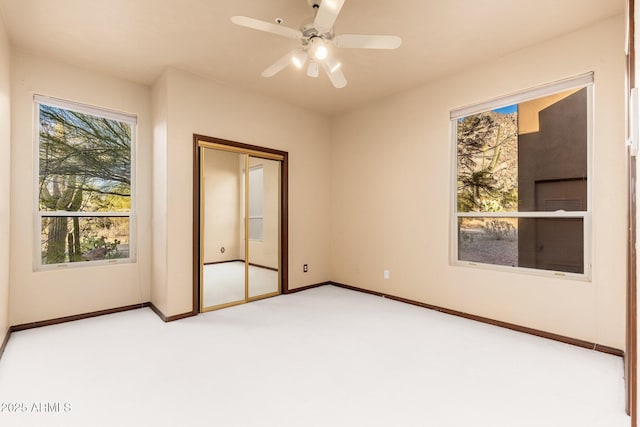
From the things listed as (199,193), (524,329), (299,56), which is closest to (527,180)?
(524,329)

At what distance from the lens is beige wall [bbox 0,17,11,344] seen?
101 inches

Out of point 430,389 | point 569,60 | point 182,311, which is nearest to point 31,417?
point 182,311

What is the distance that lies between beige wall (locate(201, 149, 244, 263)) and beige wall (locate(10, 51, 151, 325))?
0.73 metres

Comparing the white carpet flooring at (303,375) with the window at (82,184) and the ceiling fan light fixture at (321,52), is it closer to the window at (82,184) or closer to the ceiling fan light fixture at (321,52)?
the window at (82,184)

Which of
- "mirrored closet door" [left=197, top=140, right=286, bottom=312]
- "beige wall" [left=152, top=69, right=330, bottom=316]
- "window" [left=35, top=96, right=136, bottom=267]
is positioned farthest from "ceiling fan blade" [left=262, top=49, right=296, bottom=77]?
"window" [left=35, top=96, right=136, bottom=267]

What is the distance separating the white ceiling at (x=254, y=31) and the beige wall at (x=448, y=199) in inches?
10.8

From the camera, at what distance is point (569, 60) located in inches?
110

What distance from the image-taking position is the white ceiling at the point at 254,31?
241 centimetres

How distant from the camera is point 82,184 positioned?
3.46 meters

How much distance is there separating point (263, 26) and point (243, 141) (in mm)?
1968

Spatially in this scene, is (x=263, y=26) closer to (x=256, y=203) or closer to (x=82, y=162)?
(x=256, y=203)

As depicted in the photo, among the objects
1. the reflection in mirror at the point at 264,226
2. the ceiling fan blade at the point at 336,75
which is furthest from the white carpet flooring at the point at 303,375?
the ceiling fan blade at the point at 336,75

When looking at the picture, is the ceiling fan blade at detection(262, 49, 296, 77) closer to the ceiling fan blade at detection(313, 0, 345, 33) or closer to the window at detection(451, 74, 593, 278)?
the ceiling fan blade at detection(313, 0, 345, 33)

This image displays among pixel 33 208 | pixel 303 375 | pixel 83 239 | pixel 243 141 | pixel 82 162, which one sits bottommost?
pixel 303 375
